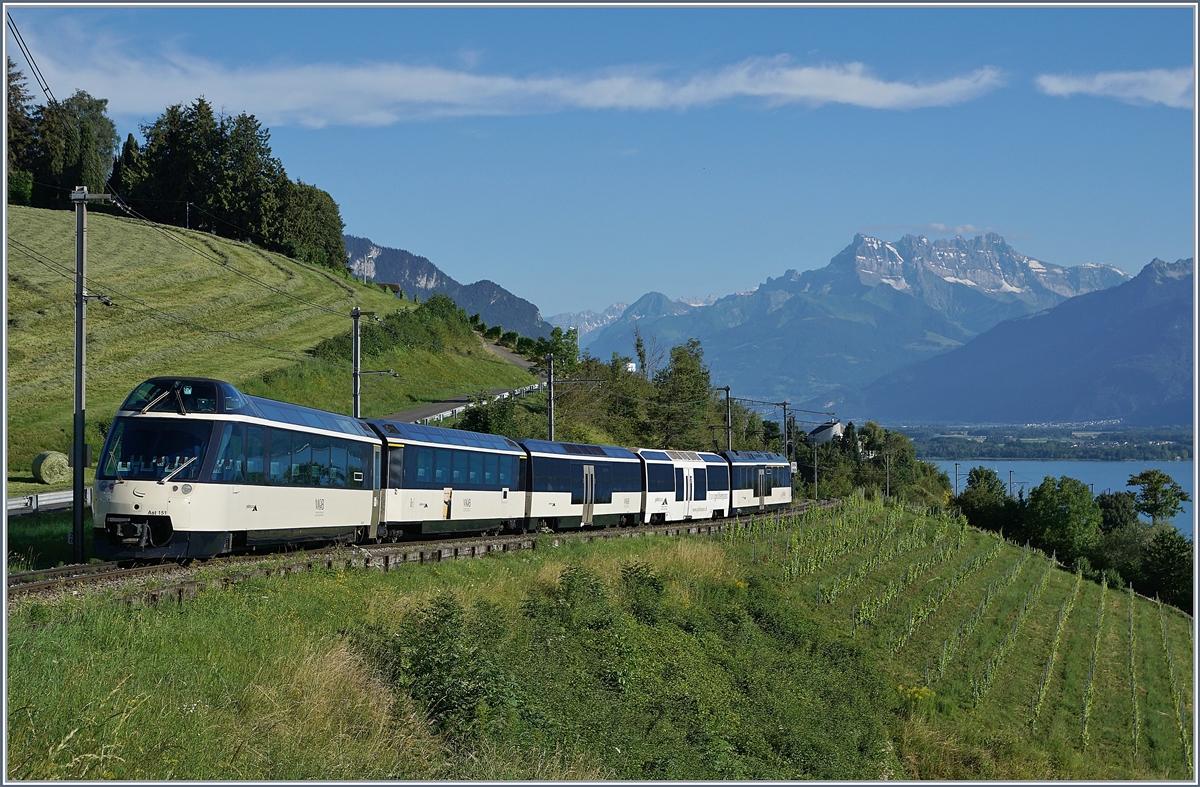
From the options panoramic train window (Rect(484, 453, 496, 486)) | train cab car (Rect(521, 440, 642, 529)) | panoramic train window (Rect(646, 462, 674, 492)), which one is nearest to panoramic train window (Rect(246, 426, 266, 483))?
panoramic train window (Rect(484, 453, 496, 486))

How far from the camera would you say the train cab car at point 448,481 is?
27625 mm

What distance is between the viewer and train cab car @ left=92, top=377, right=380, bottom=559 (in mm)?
19047

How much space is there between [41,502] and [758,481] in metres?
34.2

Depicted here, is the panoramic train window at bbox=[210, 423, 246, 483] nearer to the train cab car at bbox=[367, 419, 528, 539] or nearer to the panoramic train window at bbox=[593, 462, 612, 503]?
the train cab car at bbox=[367, 419, 528, 539]

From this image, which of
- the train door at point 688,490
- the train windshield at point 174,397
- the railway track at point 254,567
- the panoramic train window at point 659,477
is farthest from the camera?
the train door at point 688,490

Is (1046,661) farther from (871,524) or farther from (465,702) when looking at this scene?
(465,702)

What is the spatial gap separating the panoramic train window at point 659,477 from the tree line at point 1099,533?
32.2 m

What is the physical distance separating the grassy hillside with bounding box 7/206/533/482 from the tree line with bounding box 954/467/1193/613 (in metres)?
44.8

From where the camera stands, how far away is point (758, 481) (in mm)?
56250

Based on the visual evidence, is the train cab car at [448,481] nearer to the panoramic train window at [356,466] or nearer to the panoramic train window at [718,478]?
the panoramic train window at [356,466]

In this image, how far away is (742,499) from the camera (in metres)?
54.2

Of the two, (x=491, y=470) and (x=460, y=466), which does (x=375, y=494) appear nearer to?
(x=460, y=466)

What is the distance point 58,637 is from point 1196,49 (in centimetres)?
1580

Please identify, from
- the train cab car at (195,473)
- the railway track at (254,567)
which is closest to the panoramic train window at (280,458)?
the train cab car at (195,473)
